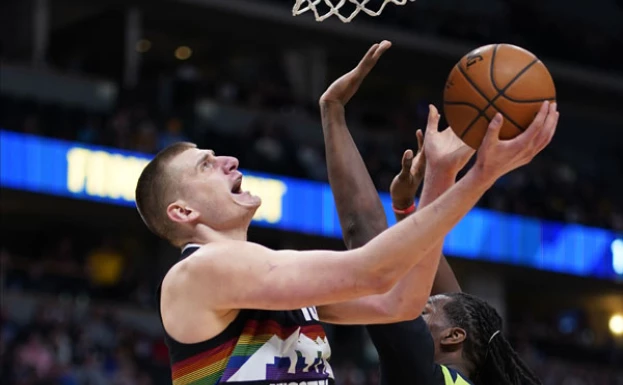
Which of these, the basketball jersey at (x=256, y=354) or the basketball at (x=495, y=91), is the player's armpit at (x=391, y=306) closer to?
the basketball jersey at (x=256, y=354)

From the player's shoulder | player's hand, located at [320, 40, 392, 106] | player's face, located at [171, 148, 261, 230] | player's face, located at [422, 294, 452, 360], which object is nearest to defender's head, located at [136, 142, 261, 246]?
player's face, located at [171, 148, 261, 230]

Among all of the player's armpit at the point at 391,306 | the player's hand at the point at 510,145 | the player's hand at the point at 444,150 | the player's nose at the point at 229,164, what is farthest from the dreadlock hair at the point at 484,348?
the player's hand at the point at 510,145

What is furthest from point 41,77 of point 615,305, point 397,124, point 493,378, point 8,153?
point 493,378

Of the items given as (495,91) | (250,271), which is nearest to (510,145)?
(495,91)

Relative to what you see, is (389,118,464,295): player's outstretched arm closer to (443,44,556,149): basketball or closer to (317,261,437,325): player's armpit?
(317,261,437,325): player's armpit

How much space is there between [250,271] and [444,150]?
78 centimetres

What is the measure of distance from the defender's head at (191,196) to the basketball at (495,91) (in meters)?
0.67

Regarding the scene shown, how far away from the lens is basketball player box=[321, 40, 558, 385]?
4387 mm

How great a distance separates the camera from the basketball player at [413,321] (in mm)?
4387

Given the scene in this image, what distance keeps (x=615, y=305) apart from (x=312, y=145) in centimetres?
959

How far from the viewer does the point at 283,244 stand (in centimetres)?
2278

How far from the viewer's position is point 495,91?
383 cm

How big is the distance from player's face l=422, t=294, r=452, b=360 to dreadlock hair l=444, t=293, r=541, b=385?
0.02 m

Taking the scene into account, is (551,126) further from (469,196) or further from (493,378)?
(493,378)
